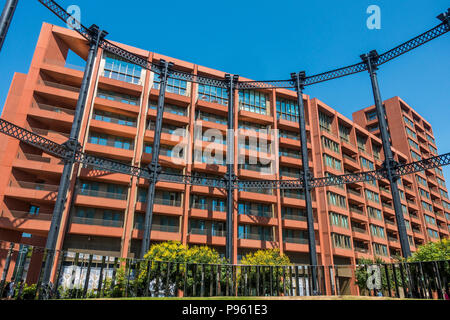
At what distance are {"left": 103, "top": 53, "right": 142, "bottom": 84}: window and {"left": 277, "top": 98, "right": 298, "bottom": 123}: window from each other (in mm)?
20922

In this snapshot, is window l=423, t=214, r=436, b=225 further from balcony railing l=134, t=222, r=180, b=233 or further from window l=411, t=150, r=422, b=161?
balcony railing l=134, t=222, r=180, b=233

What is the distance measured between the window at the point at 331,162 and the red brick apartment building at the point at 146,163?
0.17 m

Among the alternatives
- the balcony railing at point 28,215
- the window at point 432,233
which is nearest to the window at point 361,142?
the window at point 432,233

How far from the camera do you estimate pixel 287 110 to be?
4738cm

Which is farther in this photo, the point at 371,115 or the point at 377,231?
the point at 371,115

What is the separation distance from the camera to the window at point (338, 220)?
4359cm

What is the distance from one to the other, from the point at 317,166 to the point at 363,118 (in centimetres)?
3598

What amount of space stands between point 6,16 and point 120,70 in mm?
21748

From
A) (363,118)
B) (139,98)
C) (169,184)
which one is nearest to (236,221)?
(169,184)

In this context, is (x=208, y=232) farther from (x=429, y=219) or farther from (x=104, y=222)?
(x=429, y=219)

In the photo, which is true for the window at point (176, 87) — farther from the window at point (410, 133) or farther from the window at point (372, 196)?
the window at point (410, 133)

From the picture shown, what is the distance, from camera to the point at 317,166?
4644 centimetres

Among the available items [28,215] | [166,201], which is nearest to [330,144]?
[166,201]
